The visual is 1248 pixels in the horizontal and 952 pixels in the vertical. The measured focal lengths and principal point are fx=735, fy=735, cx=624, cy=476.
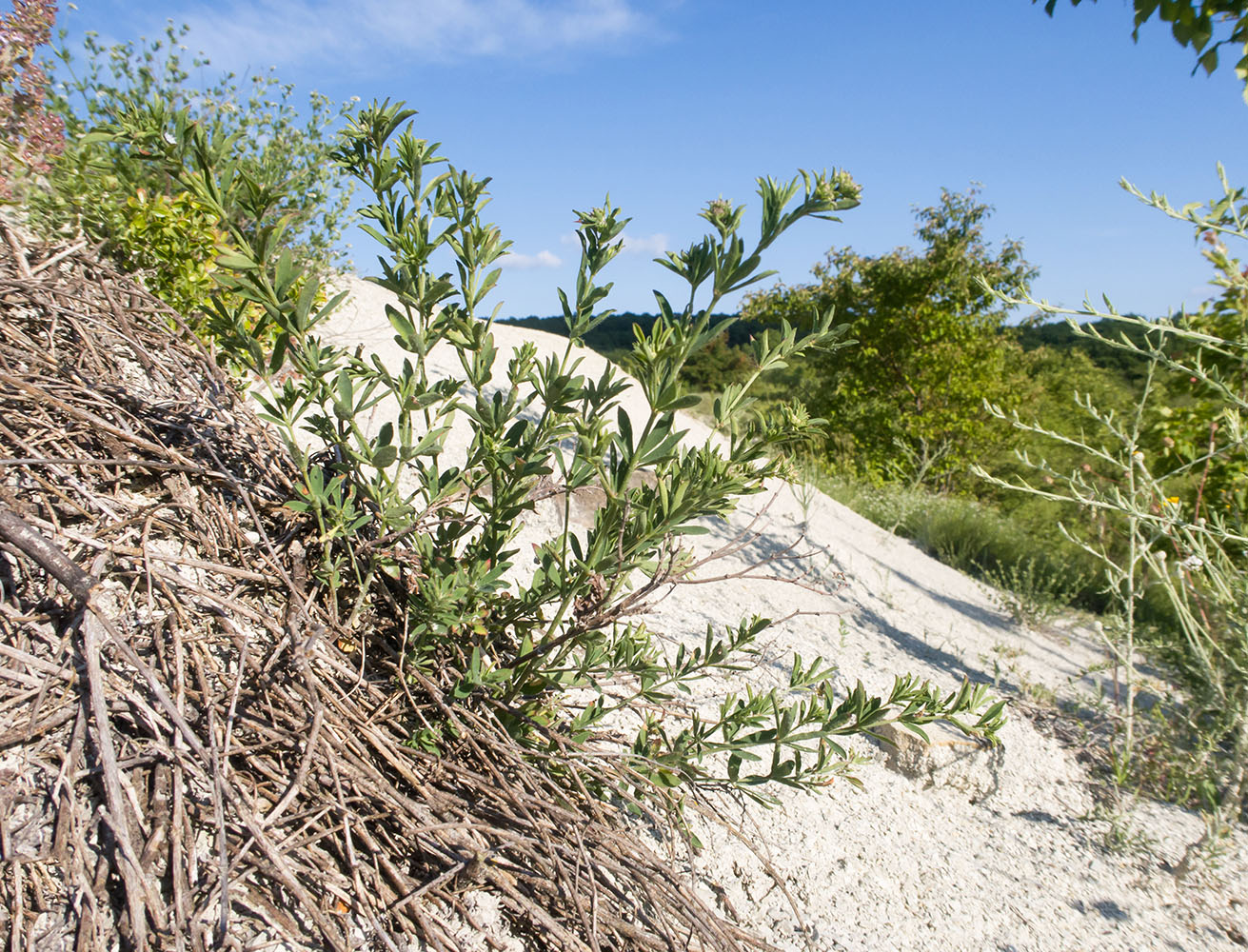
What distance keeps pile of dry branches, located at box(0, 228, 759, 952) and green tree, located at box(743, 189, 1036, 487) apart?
396 inches

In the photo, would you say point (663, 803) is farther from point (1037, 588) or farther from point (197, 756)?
point (1037, 588)

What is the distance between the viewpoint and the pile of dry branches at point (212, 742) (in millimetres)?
1146

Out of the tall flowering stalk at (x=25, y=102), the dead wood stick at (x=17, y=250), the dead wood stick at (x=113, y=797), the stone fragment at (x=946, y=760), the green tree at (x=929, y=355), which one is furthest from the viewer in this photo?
the green tree at (x=929, y=355)

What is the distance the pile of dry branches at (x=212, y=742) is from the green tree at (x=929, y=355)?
10.1 meters

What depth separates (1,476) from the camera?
4.77 feet

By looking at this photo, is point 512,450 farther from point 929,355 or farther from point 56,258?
point 929,355

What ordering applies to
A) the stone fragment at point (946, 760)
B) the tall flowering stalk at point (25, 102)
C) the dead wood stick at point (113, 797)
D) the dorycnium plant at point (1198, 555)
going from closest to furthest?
the dead wood stick at point (113, 797) < the dorycnium plant at point (1198, 555) < the stone fragment at point (946, 760) < the tall flowering stalk at point (25, 102)

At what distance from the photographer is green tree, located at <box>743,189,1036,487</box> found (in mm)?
11188

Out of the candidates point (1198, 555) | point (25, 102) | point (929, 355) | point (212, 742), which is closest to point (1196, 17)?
point (1198, 555)

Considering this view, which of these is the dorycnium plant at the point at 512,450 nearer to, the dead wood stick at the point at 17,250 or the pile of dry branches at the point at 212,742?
the pile of dry branches at the point at 212,742

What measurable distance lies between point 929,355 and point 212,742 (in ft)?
38.7

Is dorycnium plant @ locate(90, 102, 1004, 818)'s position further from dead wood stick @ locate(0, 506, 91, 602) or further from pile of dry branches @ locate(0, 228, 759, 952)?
dead wood stick @ locate(0, 506, 91, 602)

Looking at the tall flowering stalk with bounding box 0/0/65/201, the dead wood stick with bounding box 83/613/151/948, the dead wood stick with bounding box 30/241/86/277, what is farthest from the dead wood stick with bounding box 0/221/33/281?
the tall flowering stalk with bounding box 0/0/65/201

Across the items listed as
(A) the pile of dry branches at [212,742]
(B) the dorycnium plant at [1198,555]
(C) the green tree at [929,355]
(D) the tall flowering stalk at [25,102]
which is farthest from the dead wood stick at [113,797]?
(C) the green tree at [929,355]
